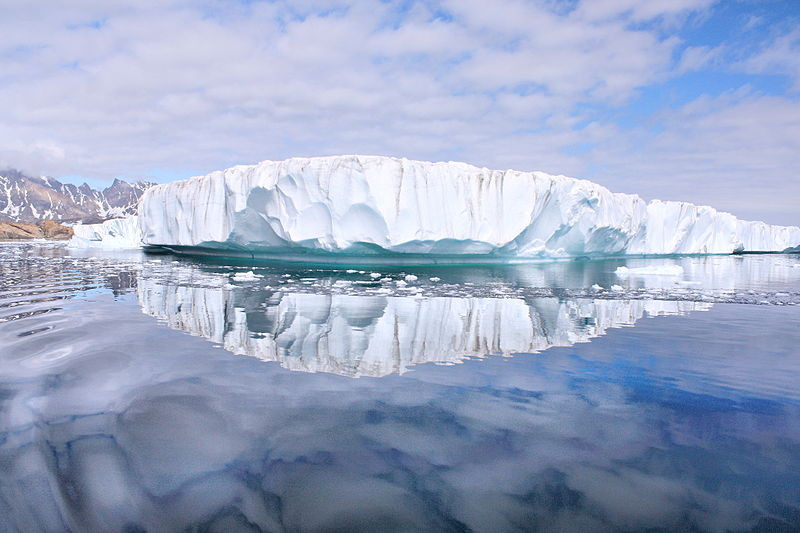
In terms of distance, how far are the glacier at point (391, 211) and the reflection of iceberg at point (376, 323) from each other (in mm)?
6063

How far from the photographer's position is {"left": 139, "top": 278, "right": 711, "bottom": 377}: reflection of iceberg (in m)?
4.45

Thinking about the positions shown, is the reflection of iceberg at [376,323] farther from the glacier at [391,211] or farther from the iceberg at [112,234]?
the iceberg at [112,234]

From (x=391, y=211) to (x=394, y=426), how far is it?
38.3 ft

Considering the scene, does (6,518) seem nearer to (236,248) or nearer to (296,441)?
(296,441)

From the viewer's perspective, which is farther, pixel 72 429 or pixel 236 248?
pixel 236 248

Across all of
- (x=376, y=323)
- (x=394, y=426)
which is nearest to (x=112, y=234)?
(x=376, y=323)

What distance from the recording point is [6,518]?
1.90 m

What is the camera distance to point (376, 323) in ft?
19.4

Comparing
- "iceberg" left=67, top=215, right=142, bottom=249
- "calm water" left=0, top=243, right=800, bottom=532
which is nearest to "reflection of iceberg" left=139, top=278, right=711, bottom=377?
"calm water" left=0, top=243, right=800, bottom=532

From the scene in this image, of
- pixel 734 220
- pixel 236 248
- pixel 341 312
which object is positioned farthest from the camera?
pixel 734 220

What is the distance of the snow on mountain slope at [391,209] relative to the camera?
14164 mm

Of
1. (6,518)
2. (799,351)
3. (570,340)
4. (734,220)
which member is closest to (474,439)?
(6,518)

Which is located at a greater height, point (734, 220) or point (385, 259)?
point (734, 220)

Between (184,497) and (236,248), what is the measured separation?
57.3 ft
